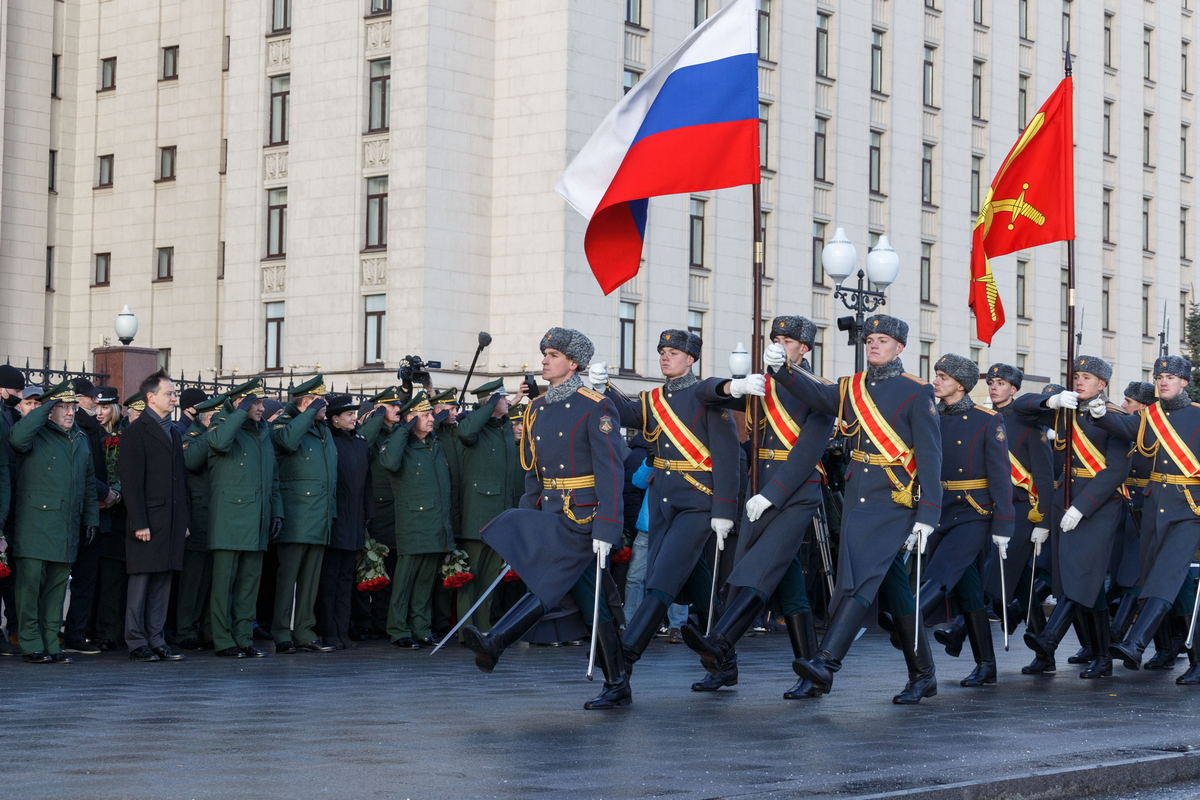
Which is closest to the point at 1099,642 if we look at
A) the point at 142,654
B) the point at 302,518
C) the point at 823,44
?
the point at 302,518

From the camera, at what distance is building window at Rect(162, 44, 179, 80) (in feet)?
140

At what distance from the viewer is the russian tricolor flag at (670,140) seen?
1103 centimetres

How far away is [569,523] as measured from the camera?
9484 millimetres

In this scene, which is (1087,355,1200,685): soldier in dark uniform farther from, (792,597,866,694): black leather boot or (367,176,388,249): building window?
(367,176,388,249): building window

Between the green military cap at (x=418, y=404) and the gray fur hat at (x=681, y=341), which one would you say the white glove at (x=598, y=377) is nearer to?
the gray fur hat at (x=681, y=341)

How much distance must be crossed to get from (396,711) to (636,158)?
387cm

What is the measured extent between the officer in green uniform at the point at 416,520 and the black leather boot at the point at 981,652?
476 cm

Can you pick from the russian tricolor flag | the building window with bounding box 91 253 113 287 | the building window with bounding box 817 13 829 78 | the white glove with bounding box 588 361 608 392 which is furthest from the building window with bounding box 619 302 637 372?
the white glove with bounding box 588 361 608 392

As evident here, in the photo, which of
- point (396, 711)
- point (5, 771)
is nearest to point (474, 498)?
point (396, 711)

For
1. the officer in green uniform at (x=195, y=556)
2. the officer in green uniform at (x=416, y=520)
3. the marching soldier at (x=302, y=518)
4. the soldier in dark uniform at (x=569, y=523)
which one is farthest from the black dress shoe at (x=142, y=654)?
the soldier in dark uniform at (x=569, y=523)

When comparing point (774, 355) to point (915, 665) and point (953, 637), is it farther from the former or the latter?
point (953, 637)

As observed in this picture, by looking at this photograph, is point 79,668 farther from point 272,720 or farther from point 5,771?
point 5,771

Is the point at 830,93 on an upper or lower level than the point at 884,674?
upper

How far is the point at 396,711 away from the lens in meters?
9.26
